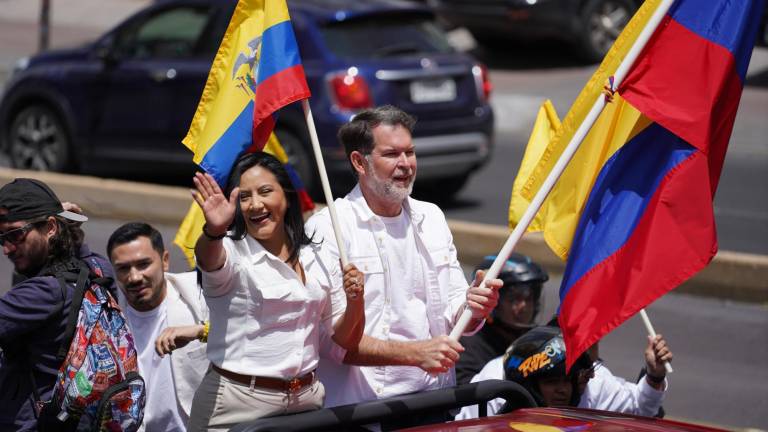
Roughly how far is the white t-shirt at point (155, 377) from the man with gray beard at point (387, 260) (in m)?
0.99

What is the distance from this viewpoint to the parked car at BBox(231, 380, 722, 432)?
394 centimetres

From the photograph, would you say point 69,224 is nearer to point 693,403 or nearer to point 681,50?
point 681,50

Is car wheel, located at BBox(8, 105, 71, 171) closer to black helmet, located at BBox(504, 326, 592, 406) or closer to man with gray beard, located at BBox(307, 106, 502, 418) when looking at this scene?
black helmet, located at BBox(504, 326, 592, 406)

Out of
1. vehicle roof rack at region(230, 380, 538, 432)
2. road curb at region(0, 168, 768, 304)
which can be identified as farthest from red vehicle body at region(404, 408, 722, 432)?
road curb at region(0, 168, 768, 304)

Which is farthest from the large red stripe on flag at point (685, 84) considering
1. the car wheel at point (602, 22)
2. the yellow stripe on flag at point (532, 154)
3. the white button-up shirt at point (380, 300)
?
the car wheel at point (602, 22)

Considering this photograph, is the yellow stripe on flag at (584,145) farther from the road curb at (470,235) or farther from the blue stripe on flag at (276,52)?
the road curb at (470,235)

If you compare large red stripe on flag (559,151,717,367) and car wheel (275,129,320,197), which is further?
car wheel (275,129,320,197)

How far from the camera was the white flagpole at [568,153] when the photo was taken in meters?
4.37

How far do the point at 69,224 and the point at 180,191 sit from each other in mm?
6457

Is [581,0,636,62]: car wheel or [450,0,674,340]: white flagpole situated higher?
[581,0,636,62]: car wheel

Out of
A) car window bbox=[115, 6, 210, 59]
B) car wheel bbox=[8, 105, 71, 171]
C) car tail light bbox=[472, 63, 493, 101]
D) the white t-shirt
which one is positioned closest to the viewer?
the white t-shirt

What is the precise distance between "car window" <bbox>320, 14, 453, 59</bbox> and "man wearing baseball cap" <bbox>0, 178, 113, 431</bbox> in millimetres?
7017

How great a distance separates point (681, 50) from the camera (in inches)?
176

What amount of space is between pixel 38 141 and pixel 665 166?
31.6ft
